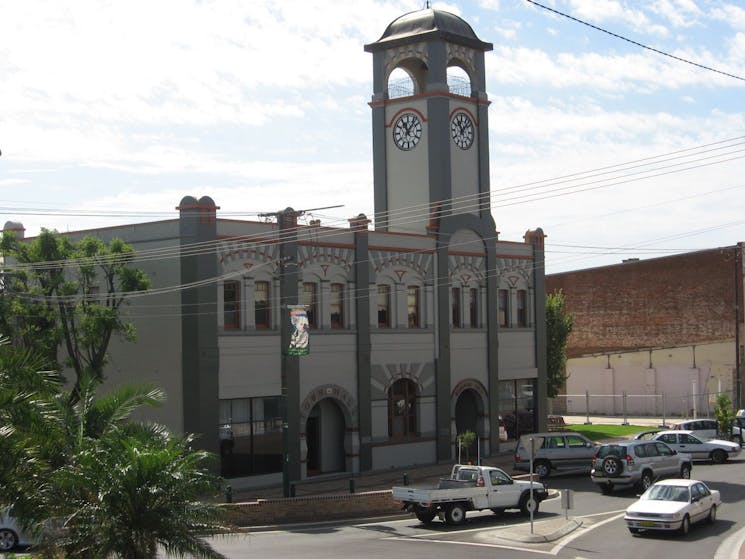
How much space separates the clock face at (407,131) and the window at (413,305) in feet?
21.4

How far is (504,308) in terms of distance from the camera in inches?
1919

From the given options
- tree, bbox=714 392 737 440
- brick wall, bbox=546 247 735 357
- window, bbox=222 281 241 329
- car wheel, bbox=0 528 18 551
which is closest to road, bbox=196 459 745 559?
car wheel, bbox=0 528 18 551

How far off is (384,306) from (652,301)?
35.5m

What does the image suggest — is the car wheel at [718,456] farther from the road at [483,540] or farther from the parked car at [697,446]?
the road at [483,540]

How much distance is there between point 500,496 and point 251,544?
7654mm

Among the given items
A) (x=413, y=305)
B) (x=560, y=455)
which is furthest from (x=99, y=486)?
(x=413, y=305)

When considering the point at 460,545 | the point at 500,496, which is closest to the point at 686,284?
the point at 500,496

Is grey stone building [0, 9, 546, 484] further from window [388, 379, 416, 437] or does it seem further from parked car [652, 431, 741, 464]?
parked car [652, 431, 741, 464]

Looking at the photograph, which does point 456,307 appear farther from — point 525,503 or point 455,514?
point 455,514

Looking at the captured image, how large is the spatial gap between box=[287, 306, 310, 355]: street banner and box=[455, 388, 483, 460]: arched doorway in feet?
51.0

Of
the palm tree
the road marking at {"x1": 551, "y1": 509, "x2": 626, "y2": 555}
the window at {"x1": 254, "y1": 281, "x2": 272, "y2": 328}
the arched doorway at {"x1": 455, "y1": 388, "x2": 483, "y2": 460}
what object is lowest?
the road marking at {"x1": 551, "y1": 509, "x2": 626, "y2": 555}

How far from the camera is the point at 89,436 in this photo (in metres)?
16.6

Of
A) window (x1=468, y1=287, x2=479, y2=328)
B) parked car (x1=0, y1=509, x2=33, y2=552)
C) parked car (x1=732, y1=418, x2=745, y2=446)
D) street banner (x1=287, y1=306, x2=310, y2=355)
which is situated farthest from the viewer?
parked car (x1=732, y1=418, x2=745, y2=446)

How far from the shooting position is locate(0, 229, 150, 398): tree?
32750 millimetres
